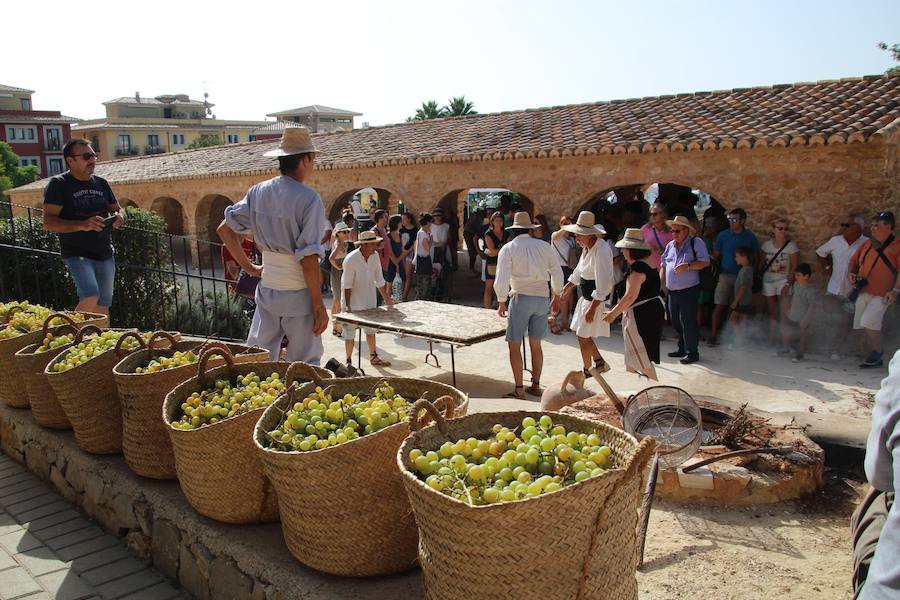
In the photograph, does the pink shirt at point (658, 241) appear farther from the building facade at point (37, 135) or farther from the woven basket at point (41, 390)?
the building facade at point (37, 135)

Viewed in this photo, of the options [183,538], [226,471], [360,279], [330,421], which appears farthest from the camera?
[360,279]

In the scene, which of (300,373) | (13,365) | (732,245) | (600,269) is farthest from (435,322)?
(732,245)

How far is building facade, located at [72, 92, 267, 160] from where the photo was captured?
58375 millimetres

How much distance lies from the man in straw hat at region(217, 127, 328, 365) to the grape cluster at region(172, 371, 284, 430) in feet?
3.13

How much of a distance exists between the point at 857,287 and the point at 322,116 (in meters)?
66.0

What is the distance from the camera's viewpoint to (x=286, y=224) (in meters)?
4.27

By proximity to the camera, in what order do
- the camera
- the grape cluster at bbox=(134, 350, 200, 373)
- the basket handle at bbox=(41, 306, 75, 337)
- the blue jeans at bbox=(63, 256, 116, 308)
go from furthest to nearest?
the camera → the blue jeans at bbox=(63, 256, 116, 308) → the basket handle at bbox=(41, 306, 75, 337) → the grape cluster at bbox=(134, 350, 200, 373)

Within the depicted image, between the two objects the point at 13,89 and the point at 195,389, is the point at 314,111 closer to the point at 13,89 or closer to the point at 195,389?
the point at 13,89

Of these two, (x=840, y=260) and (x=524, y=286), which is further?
(x=840, y=260)

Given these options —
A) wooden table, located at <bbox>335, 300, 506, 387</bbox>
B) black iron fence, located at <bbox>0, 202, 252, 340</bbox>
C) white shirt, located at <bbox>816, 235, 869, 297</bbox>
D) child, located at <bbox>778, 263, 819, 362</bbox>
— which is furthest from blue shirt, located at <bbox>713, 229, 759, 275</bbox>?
black iron fence, located at <bbox>0, 202, 252, 340</bbox>

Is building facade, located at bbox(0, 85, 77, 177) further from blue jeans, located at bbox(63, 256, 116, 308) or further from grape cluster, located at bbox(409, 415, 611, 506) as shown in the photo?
grape cluster, located at bbox(409, 415, 611, 506)

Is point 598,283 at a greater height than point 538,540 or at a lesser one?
lesser

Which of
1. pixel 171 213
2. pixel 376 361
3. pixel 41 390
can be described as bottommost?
pixel 376 361

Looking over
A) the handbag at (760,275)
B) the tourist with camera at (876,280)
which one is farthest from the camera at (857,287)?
the handbag at (760,275)
